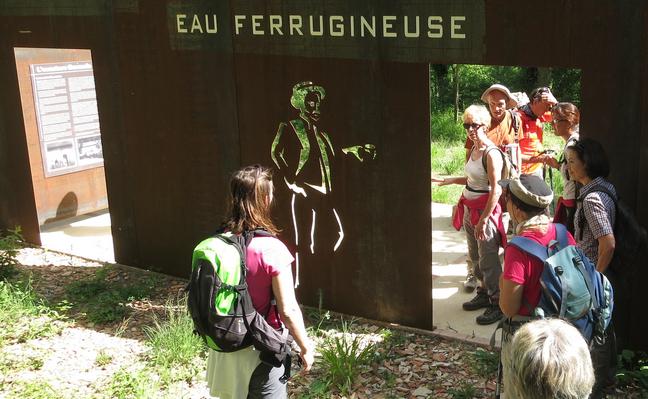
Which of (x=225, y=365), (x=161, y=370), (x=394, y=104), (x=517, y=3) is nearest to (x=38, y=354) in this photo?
(x=161, y=370)

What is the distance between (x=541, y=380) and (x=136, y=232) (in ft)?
19.0

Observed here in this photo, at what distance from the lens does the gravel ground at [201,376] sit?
17.0 ft

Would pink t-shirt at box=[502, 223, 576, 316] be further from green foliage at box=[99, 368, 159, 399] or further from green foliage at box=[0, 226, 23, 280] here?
green foliage at box=[0, 226, 23, 280]

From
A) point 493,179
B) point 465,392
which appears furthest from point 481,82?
point 465,392

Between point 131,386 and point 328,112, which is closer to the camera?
point 131,386

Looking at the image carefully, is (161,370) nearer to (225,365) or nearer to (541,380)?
(225,365)

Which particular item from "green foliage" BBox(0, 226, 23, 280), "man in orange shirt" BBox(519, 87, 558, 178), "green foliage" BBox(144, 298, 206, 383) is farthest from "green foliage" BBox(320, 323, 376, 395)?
"green foliage" BBox(0, 226, 23, 280)

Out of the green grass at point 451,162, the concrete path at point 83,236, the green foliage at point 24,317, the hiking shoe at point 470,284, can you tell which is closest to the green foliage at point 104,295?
the green foliage at point 24,317

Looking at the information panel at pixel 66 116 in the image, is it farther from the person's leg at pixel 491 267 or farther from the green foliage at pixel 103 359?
the person's leg at pixel 491 267

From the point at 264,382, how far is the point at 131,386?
184 cm

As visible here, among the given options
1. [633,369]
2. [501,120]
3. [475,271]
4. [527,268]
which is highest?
[501,120]

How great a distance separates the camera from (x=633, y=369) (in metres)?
5.00

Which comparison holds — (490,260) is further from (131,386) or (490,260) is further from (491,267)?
→ (131,386)

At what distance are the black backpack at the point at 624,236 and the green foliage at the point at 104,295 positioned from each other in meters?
3.96
